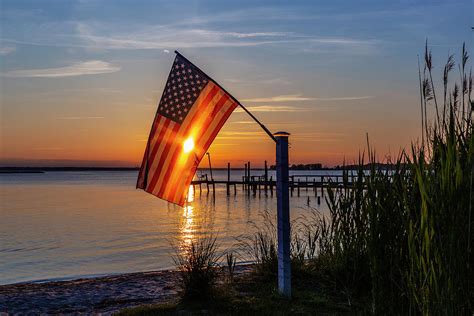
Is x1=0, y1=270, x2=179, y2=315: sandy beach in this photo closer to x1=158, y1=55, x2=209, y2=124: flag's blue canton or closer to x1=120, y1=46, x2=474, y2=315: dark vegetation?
x1=120, y1=46, x2=474, y2=315: dark vegetation

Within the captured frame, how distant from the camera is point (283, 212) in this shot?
8961 millimetres

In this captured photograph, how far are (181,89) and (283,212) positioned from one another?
257 centimetres

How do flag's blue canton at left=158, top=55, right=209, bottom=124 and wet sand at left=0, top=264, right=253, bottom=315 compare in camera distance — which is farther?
wet sand at left=0, top=264, right=253, bottom=315

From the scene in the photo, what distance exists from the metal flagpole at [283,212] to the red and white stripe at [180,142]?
14.2 inches

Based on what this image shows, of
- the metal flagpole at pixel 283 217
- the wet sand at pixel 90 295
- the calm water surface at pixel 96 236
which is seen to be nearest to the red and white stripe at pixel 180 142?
the metal flagpole at pixel 283 217

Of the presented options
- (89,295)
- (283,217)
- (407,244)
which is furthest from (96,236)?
(407,244)

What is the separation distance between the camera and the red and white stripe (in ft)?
27.5

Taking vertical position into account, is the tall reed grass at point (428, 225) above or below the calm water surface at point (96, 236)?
above

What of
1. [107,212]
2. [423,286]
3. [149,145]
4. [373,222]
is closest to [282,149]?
[149,145]

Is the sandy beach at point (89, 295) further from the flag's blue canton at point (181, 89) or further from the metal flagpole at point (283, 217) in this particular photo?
the flag's blue canton at point (181, 89)

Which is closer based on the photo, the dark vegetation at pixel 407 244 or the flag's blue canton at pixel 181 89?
the dark vegetation at pixel 407 244

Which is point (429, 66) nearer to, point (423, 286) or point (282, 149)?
point (423, 286)

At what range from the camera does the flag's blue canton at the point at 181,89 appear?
8352mm

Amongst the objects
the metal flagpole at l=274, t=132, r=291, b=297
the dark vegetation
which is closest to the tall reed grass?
the dark vegetation
